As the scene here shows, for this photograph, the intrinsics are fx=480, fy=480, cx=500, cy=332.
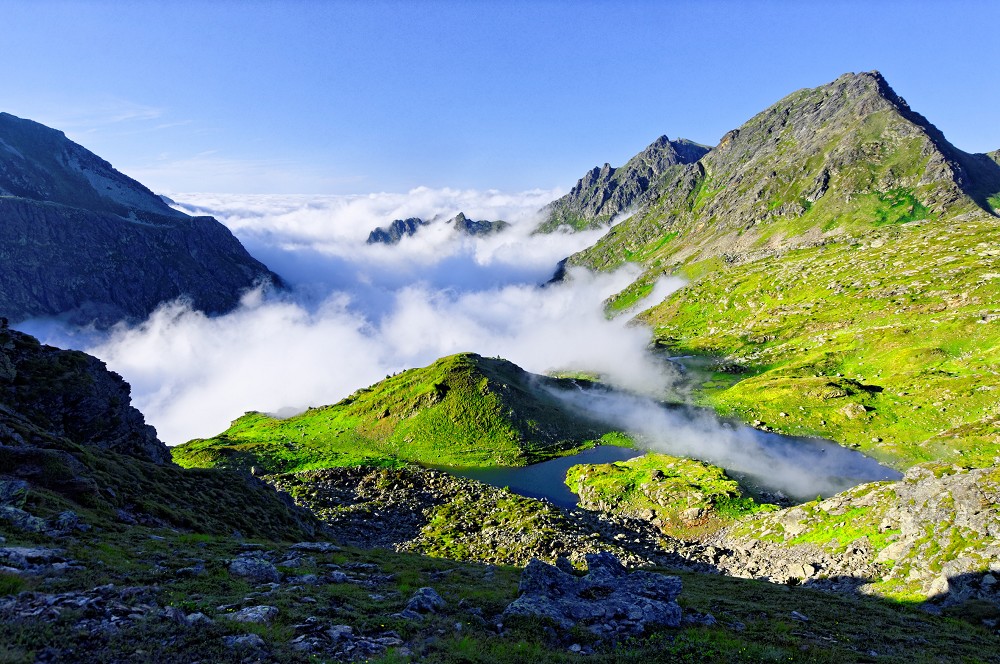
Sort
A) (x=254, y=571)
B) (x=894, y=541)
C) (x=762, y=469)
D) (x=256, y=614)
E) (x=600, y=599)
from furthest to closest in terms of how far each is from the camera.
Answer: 1. (x=762, y=469)
2. (x=894, y=541)
3. (x=600, y=599)
4. (x=254, y=571)
5. (x=256, y=614)

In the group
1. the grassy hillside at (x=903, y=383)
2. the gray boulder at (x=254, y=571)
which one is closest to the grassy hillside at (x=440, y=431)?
the grassy hillside at (x=903, y=383)

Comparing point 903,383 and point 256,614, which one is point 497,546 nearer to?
point 256,614

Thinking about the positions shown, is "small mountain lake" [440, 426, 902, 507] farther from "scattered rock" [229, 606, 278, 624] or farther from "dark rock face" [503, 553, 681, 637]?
"scattered rock" [229, 606, 278, 624]

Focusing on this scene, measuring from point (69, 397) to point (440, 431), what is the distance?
108 meters

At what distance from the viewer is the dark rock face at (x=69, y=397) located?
4906cm

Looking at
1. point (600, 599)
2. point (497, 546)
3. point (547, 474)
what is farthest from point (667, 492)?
point (600, 599)

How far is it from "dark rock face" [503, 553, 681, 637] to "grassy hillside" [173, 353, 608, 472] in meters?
106

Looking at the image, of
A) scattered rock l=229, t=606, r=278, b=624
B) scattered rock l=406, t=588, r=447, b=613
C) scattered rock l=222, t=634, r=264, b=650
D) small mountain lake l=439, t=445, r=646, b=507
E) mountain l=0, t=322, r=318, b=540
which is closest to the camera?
scattered rock l=222, t=634, r=264, b=650

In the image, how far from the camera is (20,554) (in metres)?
21.9

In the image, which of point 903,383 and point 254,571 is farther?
point 903,383

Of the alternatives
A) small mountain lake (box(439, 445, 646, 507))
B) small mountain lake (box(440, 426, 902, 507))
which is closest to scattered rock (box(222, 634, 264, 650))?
small mountain lake (box(440, 426, 902, 507))

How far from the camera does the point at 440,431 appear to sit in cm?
15438

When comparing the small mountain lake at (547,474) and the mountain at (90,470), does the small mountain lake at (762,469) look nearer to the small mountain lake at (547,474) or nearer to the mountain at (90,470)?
the small mountain lake at (547,474)

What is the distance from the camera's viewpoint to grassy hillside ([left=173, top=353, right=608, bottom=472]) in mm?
143875
